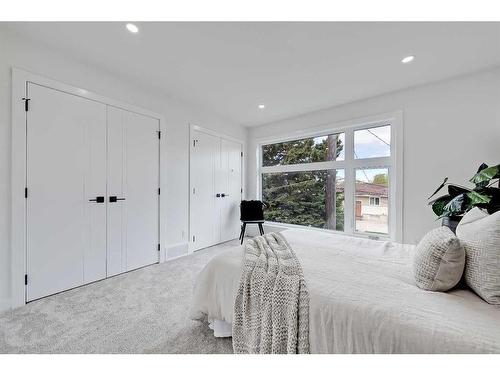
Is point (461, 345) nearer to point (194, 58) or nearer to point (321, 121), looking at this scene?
point (194, 58)

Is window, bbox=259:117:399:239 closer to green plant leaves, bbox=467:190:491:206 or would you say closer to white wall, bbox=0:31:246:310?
green plant leaves, bbox=467:190:491:206

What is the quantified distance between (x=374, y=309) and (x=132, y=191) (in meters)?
2.70

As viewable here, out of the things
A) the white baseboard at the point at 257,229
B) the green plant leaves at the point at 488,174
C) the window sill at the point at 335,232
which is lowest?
the white baseboard at the point at 257,229

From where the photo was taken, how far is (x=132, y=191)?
8.64 ft

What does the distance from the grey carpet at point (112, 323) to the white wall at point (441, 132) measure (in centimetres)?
270

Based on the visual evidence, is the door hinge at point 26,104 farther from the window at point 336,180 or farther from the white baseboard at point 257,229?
the white baseboard at point 257,229

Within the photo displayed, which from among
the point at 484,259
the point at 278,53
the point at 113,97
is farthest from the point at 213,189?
the point at 484,259

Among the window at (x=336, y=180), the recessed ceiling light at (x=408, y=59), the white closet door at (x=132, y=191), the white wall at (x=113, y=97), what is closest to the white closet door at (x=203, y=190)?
the white wall at (x=113, y=97)

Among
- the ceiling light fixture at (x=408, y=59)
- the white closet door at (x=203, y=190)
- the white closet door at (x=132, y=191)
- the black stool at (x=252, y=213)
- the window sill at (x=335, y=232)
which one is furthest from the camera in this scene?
the black stool at (x=252, y=213)

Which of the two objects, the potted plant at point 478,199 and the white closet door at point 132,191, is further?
the white closet door at point 132,191

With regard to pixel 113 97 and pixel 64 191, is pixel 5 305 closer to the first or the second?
pixel 64 191

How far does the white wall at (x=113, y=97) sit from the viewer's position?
175 cm

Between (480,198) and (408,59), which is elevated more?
(408,59)

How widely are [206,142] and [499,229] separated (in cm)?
341
